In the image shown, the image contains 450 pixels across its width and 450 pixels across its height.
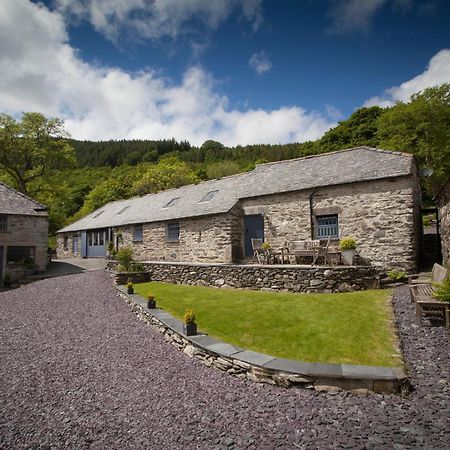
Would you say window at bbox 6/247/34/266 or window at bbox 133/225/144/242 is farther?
window at bbox 133/225/144/242

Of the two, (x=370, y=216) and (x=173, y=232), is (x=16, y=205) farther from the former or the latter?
(x=370, y=216)

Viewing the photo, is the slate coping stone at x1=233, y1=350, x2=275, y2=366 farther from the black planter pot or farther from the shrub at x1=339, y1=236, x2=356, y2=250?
the shrub at x1=339, y1=236, x2=356, y2=250

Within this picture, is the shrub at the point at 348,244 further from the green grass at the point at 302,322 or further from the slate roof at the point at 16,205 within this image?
the slate roof at the point at 16,205

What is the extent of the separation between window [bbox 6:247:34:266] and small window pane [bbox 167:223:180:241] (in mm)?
9272

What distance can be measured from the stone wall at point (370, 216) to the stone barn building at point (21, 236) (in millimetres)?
15928

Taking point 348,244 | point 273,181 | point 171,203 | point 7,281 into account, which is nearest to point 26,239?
point 7,281

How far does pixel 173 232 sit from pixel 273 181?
23.4 ft

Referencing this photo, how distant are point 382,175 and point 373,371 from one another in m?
9.60

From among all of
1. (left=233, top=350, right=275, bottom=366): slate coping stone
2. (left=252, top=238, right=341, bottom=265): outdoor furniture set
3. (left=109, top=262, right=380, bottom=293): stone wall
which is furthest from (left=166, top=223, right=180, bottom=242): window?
(left=233, top=350, right=275, bottom=366): slate coping stone

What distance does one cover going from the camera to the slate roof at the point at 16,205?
1912 centimetres

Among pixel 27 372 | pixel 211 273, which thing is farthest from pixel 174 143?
pixel 27 372

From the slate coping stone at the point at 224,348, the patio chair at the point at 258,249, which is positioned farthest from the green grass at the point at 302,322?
the patio chair at the point at 258,249

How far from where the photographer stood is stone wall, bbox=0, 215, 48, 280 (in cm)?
1853

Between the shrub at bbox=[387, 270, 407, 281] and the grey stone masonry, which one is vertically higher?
the shrub at bbox=[387, 270, 407, 281]
